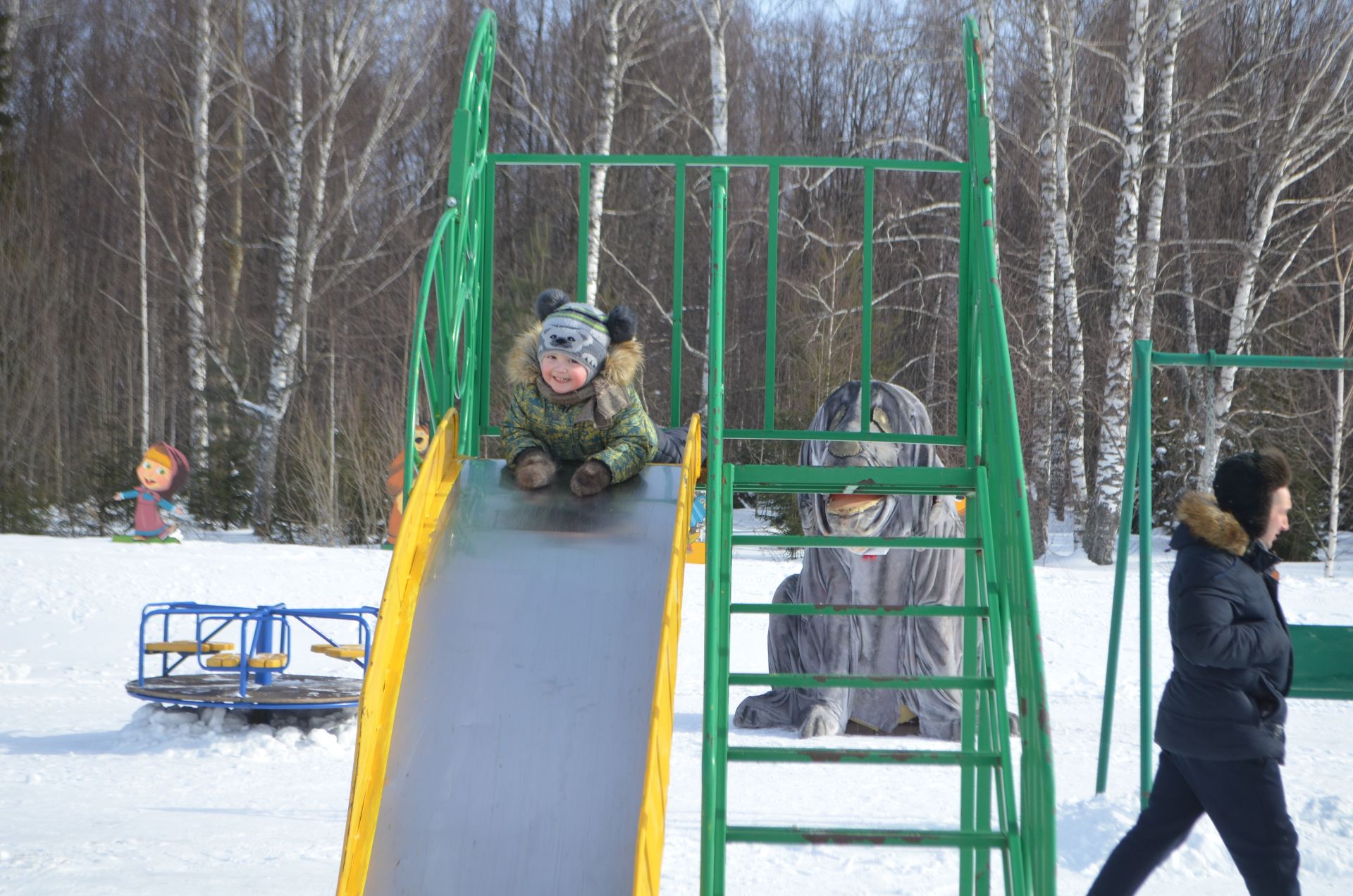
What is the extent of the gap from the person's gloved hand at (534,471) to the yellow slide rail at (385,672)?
0.35m

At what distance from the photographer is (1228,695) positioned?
131 inches

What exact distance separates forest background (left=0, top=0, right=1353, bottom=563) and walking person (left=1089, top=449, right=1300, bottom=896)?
1054 centimetres

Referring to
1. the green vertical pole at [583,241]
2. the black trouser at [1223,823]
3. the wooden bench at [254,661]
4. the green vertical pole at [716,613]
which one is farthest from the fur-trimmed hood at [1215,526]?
the wooden bench at [254,661]

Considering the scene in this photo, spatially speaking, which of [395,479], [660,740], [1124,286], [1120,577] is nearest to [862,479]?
[660,740]

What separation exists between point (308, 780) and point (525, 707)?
3376 millimetres

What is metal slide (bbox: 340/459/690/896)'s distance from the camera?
10.5ft

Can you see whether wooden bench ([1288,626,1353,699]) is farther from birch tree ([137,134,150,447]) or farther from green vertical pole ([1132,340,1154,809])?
birch tree ([137,134,150,447])

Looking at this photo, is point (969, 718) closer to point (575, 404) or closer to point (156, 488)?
point (575, 404)

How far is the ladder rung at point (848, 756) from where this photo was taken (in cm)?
310

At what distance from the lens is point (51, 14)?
22.5m

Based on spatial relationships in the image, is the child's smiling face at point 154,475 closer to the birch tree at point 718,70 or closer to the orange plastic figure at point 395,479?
the orange plastic figure at point 395,479

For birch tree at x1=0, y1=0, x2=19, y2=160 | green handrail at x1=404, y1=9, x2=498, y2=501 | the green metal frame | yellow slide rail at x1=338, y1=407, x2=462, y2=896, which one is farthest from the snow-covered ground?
birch tree at x1=0, y1=0, x2=19, y2=160

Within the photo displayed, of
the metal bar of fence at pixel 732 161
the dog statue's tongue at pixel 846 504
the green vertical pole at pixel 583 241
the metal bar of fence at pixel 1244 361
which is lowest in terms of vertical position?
the dog statue's tongue at pixel 846 504

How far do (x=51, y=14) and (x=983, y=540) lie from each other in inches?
926
